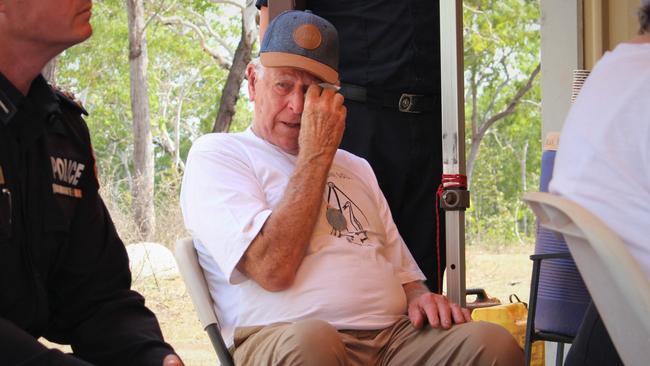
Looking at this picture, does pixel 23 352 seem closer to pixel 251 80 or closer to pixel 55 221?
pixel 55 221

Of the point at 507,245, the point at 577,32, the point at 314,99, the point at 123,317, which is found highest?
the point at 577,32

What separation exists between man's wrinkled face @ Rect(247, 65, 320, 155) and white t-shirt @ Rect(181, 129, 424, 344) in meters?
0.03

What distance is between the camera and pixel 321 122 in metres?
2.32

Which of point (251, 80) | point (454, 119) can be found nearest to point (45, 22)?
point (251, 80)

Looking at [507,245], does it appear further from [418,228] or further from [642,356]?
[642,356]

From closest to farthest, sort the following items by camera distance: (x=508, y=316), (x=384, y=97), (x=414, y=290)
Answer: (x=414, y=290)
(x=384, y=97)
(x=508, y=316)

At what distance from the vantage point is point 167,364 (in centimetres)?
156

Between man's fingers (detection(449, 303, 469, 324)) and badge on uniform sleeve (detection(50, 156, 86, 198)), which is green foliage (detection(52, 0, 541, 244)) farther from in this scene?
badge on uniform sleeve (detection(50, 156, 86, 198))

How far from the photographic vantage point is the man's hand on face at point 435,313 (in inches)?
88.0

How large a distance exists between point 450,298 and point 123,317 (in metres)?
1.19

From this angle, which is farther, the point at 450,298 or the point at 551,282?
the point at 551,282

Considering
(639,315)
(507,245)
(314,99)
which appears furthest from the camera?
(507,245)

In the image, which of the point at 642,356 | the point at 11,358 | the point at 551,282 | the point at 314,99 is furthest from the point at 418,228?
the point at 11,358

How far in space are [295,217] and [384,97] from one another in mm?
791
